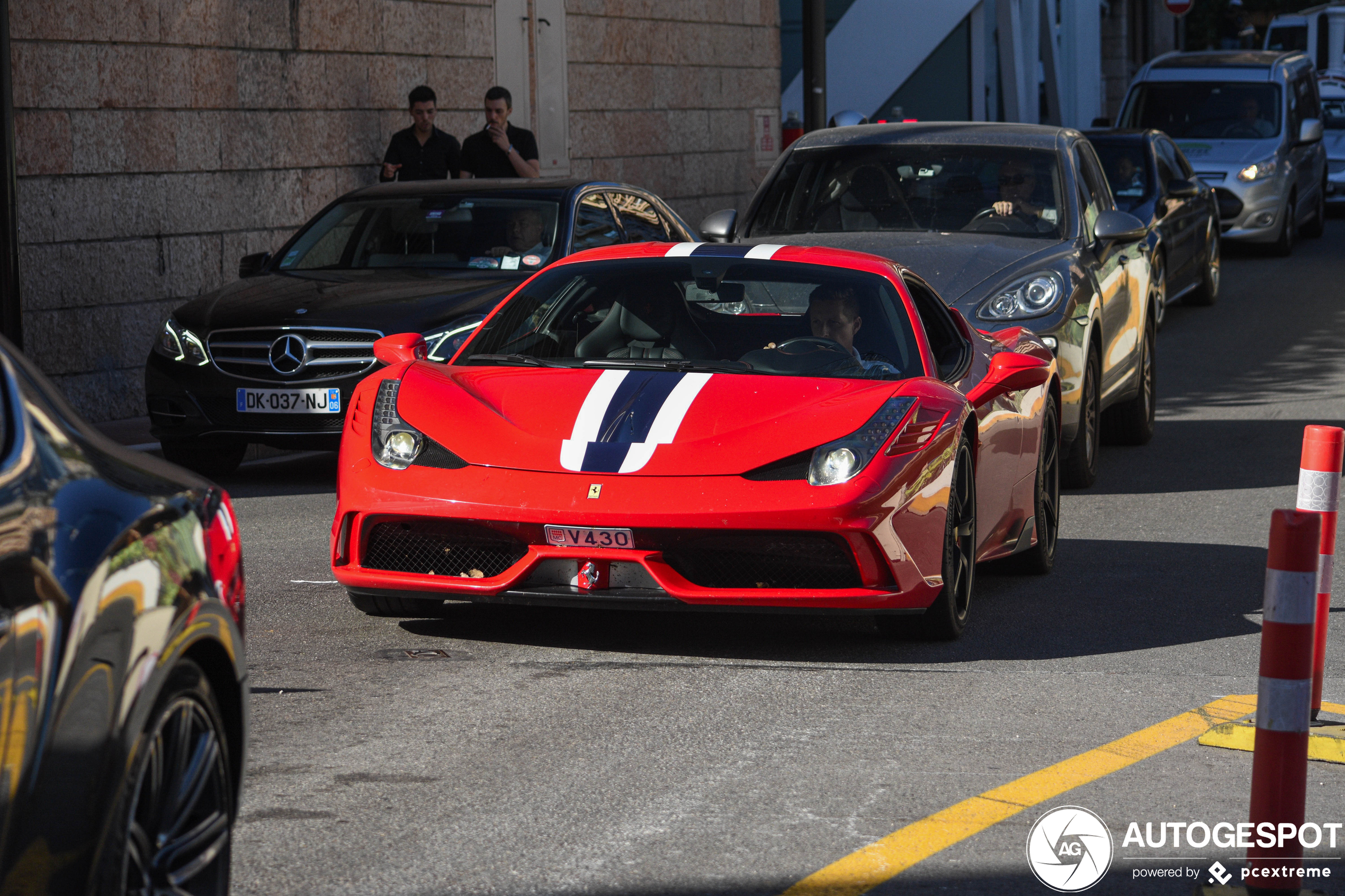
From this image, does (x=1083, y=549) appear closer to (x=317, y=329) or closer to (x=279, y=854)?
(x=317, y=329)

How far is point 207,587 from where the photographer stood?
361 centimetres

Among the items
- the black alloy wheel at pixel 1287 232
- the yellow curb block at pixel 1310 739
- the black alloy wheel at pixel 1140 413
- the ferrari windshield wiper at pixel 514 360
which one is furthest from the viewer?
the black alloy wheel at pixel 1287 232

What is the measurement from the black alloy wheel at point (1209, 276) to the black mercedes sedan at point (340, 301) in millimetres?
8882

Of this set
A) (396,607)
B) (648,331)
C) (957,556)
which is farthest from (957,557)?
(396,607)

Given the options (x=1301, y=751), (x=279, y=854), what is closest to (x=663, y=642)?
(x=279, y=854)

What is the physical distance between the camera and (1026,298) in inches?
400

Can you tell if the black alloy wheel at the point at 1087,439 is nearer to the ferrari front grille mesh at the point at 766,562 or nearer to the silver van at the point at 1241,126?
the ferrari front grille mesh at the point at 766,562

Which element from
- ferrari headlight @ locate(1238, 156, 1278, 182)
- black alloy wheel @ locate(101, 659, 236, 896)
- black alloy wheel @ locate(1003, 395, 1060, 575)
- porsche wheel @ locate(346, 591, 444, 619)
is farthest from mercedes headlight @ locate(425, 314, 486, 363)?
ferrari headlight @ locate(1238, 156, 1278, 182)

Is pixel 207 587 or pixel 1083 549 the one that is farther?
pixel 1083 549

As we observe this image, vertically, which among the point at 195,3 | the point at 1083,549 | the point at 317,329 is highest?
the point at 195,3

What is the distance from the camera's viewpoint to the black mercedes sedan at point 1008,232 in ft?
33.5

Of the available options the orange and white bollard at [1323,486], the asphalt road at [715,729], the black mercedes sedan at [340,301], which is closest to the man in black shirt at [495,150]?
the black mercedes sedan at [340,301]

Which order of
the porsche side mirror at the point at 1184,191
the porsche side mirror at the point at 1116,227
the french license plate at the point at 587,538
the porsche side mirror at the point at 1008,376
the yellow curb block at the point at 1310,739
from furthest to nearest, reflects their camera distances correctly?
the porsche side mirror at the point at 1184,191 → the porsche side mirror at the point at 1116,227 → the porsche side mirror at the point at 1008,376 → the french license plate at the point at 587,538 → the yellow curb block at the point at 1310,739

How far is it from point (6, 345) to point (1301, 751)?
246 cm
